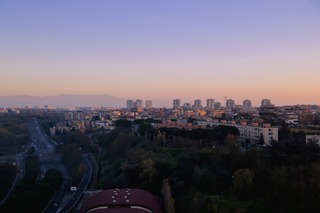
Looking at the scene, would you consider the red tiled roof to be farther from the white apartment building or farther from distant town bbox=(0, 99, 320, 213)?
the white apartment building

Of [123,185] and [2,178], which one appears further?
[2,178]

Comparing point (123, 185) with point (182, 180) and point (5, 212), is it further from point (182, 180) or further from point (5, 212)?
point (5, 212)

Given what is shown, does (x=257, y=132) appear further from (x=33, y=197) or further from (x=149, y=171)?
(x=33, y=197)

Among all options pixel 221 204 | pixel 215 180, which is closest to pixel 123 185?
pixel 215 180

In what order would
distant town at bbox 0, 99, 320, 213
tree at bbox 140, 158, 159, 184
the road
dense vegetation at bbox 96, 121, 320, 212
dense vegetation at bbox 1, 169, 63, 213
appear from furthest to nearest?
1. tree at bbox 140, 158, 159, 184
2. the road
3. dense vegetation at bbox 1, 169, 63, 213
4. distant town at bbox 0, 99, 320, 213
5. dense vegetation at bbox 96, 121, 320, 212

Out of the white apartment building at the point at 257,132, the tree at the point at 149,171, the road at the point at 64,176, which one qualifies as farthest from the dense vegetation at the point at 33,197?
the white apartment building at the point at 257,132

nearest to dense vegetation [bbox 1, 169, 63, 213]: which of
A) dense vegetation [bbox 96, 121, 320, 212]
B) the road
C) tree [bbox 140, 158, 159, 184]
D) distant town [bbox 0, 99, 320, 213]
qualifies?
distant town [bbox 0, 99, 320, 213]
